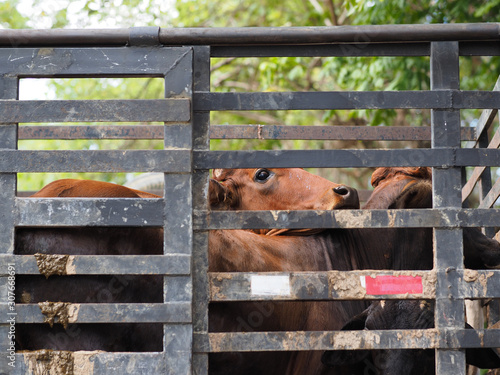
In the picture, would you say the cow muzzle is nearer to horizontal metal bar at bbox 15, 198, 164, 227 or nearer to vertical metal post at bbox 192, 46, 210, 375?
vertical metal post at bbox 192, 46, 210, 375

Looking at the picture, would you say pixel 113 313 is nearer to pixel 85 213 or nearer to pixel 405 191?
pixel 85 213

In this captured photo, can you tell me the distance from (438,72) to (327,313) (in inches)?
69.7

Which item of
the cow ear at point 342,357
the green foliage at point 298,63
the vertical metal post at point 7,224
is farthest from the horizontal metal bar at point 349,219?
the green foliage at point 298,63

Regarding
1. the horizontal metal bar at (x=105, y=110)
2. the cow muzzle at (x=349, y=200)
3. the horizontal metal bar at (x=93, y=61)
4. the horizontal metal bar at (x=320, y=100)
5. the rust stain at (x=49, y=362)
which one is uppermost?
the horizontal metal bar at (x=93, y=61)

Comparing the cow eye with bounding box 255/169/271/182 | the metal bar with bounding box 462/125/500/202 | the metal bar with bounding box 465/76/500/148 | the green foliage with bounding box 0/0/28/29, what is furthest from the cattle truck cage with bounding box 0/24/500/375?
the green foliage with bounding box 0/0/28/29

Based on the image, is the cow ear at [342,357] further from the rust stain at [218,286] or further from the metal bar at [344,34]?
the metal bar at [344,34]

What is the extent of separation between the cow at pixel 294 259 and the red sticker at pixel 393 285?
2.76 ft

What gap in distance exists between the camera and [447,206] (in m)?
2.82

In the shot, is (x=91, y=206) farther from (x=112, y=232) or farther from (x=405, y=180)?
(x=405, y=180)

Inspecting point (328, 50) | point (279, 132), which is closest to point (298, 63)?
point (279, 132)

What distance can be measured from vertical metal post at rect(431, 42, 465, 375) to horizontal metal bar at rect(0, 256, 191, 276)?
48.4 inches

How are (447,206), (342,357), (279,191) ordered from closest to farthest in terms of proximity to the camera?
1. (447,206)
2. (342,357)
3. (279,191)

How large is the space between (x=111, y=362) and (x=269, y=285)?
805 mm

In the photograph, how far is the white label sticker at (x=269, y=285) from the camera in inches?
107
